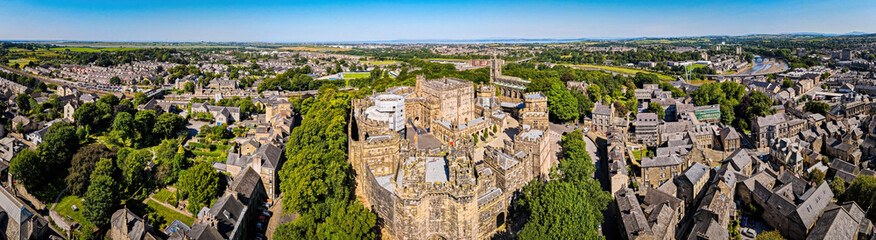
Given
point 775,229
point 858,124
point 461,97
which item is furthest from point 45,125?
point 858,124

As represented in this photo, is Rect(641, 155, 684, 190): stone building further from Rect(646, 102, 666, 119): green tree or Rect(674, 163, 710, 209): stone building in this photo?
Rect(646, 102, 666, 119): green tree

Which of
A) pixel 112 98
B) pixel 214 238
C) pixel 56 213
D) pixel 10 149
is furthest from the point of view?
pixel 112 98

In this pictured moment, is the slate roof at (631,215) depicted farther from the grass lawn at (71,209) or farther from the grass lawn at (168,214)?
the grass lawn at (71,209)

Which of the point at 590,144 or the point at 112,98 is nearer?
the point at 590,144

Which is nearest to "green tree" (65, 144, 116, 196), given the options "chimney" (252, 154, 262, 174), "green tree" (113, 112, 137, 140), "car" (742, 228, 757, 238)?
"green tree" (113, 112, 137, 140)

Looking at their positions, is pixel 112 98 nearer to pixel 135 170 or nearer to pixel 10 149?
pixel 10 149

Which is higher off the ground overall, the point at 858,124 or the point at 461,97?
the point at 461,97

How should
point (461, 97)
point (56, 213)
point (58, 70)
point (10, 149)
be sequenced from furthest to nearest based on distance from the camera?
point (58, 70)
point (461, 97)
point (10, 149)
point (56, 213)
